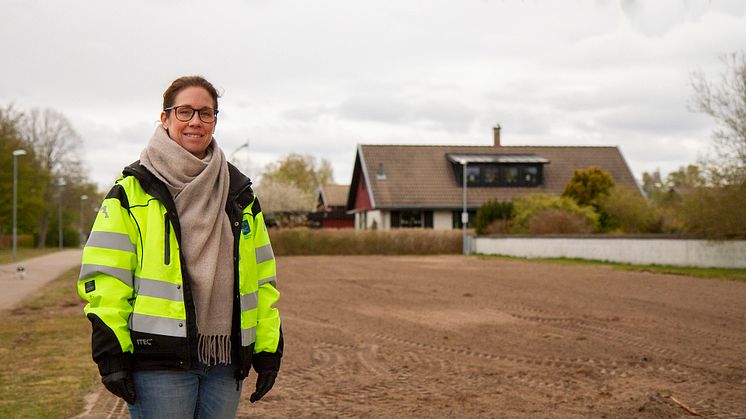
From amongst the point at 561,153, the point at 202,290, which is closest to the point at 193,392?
the point at 202,290

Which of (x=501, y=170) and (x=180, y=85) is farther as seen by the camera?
(x=501, y=170)

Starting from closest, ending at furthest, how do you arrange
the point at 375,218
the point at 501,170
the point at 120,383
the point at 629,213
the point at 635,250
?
the point at 120,383 → the point at 635,250 → the point at 629,213 → the point at 375,218 → the point at 501,170

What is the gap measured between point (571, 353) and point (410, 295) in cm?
866

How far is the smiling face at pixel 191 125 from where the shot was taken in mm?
3328

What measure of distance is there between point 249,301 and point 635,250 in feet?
94.2

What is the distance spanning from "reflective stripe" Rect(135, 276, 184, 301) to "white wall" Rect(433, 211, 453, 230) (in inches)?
2027

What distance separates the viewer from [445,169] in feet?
186

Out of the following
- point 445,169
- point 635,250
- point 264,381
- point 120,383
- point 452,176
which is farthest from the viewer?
point 445,169

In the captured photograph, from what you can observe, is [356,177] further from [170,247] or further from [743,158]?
[170,247]

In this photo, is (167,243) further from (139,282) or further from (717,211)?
(717,211)

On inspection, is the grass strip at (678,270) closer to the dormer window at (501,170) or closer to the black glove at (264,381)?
the black glove at (264,381)

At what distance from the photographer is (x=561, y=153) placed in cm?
5884

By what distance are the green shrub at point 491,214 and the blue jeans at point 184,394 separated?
1651 inches

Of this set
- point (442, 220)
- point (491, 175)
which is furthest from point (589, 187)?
point (442, 220)
